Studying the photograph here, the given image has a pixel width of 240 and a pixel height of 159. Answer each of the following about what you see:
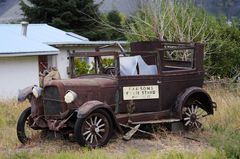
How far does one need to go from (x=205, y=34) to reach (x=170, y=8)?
213 cm

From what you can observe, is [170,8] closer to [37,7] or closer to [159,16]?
[159,16]

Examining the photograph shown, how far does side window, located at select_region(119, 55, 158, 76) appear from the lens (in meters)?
10.7

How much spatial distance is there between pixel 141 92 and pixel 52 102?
1.74 m

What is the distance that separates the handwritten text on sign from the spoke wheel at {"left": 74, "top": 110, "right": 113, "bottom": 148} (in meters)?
0.73

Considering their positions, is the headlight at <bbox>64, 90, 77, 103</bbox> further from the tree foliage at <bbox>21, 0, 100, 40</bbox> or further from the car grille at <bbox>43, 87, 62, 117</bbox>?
the tree foliage at <bbox>21, 0, 100, 40</bbox>

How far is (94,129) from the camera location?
32.2ft

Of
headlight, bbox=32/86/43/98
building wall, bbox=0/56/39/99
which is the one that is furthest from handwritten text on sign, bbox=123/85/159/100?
building wall, bbox=0/56/39/99

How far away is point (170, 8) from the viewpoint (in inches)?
773

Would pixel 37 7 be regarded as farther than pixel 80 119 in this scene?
Yes

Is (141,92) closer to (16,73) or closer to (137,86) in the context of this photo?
(137,86)

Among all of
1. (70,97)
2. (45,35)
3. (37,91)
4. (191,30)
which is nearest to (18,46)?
(45,35)

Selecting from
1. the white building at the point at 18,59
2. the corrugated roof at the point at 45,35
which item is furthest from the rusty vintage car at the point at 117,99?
the corrugated roof at the point at 45,35

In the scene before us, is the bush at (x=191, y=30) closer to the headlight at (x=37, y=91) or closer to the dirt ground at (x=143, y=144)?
the dirt ground at (x=143, y=144)

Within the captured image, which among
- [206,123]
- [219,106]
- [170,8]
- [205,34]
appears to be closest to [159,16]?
[170,8]
